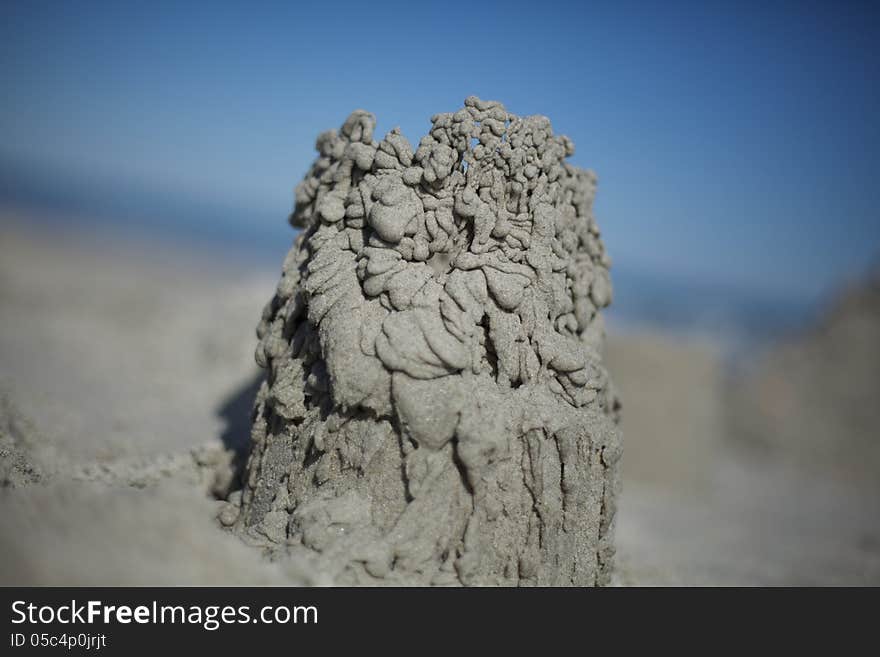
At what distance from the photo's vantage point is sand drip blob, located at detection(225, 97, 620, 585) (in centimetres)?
318

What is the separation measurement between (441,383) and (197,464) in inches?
95.0

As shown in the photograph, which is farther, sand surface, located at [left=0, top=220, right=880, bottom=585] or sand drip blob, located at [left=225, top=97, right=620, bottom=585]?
sand drip blob, located at [left=225, top=97, right=620, bottom=585]

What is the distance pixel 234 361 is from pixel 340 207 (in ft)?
17.9

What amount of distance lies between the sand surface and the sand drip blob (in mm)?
522

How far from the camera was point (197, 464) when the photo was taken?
15.2 ft

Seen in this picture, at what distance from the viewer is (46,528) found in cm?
256

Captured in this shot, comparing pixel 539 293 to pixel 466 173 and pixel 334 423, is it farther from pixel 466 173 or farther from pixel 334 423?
pixel 334 423

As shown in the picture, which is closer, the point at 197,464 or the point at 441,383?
the point at 441,383

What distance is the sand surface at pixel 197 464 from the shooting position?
2.57 meters

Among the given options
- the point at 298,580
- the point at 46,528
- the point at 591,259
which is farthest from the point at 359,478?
the point at 591,259

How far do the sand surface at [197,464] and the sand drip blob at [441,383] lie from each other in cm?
52

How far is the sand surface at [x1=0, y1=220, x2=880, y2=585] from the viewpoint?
2.57 metres

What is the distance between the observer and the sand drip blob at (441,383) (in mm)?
3180

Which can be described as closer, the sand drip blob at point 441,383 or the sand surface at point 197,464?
the sand surface at point 197,464
